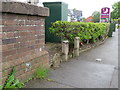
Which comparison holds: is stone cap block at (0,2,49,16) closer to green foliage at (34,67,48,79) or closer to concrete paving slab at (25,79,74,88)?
green foliage at (34,67,48,79)

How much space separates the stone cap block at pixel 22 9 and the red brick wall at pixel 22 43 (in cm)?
9

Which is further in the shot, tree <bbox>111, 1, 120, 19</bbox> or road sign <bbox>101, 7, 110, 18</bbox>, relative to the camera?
tree <bbox>111, 1, 120, 19</bbox>

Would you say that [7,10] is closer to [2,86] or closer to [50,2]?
[2,86]

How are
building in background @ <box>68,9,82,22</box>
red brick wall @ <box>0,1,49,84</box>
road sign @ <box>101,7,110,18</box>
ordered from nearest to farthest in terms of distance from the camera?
red brick wall @ <box>0,1,49,84</box>
building in background @ <box>68,9,82,22</box>
road sign @ <box>101,7,110,18</box>

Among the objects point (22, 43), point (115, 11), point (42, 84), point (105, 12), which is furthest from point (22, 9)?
point (115, 11)

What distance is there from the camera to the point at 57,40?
27.7 feet

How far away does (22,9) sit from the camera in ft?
9.99

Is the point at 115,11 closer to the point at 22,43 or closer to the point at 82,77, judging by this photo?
the point at 82,77

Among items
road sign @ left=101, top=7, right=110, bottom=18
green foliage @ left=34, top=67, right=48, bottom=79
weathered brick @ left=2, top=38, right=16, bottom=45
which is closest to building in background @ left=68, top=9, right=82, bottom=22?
road sign @ left=101, top=7, right=110, bottom=18

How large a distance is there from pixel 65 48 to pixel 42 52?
1709 millimetres

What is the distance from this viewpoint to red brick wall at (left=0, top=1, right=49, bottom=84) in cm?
279

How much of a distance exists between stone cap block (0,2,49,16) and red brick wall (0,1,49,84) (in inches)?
3.5

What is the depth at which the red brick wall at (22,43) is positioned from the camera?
9.16 ft

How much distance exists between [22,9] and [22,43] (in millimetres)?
712
